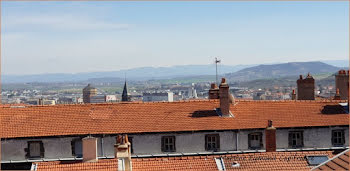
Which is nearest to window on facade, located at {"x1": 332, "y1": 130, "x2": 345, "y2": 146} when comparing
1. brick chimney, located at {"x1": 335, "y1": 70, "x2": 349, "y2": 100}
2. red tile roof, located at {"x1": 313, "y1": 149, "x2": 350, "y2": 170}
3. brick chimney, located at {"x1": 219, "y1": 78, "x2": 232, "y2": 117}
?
brick chimney, located at {"x1": 219, "y1": 78, "x2": 232, "y2": 117}

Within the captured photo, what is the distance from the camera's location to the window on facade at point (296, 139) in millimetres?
41156

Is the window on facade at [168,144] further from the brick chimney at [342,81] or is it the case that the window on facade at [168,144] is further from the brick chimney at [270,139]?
the brick chimney at [342,81]

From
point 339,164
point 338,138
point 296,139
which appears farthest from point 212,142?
point 339,164

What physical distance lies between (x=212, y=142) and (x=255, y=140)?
120 inches

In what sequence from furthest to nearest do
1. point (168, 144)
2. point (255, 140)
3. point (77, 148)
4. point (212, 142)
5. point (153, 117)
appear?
point (153, 117), point (255, 140), point (212, 142), point (168, 144), point (77, 148)

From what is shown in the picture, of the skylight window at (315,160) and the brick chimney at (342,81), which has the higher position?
the brick chimney at (342,81)

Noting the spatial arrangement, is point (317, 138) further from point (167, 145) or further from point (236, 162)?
point (236, 162)

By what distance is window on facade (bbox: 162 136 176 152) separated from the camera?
130ft

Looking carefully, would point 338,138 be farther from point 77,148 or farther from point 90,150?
point 90,150

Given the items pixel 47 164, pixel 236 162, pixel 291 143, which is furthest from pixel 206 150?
pixel 47 164

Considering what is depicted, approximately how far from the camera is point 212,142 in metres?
40.1

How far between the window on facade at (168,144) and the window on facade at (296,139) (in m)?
8.29

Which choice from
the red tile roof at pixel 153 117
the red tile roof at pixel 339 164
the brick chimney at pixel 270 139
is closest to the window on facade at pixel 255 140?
the red tile roof at pixel 153 117

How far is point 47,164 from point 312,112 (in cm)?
2187
